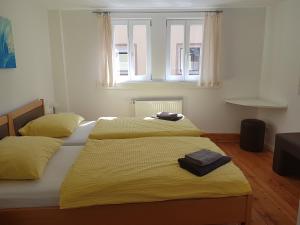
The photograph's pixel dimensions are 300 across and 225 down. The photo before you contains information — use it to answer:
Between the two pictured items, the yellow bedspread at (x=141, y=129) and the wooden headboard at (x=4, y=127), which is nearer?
the wooden headboard at (x=4, y=127)

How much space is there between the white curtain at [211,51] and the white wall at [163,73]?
0.60 ft

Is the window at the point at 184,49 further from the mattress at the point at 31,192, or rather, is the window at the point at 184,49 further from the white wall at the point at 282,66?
the mattress at the point at 31,192

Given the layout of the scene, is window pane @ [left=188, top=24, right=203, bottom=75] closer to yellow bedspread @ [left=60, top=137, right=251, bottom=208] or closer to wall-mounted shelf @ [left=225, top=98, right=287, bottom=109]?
wall-mounted shelf @ [left=225, top=98, right=287, bottom=109]

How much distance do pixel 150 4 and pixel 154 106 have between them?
1.58 m

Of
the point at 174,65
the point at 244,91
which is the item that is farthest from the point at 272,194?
the point at 174,65

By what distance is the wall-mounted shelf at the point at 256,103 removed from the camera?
3291 millimetres

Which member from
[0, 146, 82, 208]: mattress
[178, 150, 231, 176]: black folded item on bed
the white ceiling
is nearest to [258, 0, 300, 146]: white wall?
the white ceiling

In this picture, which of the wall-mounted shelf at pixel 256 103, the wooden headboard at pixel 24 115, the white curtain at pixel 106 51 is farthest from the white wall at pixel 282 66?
the wooden headboard at pixel 24 115

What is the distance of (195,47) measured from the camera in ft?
12.7

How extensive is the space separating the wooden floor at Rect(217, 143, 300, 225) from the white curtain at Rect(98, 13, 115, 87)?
232cm

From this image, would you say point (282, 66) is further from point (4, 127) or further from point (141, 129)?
point (4, 127)

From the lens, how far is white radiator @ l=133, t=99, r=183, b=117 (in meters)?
3.86

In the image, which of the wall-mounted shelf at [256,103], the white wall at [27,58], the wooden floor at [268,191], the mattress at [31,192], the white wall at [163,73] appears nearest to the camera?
the mattress at [31,192]

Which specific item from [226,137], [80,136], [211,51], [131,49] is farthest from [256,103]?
[80,136]
